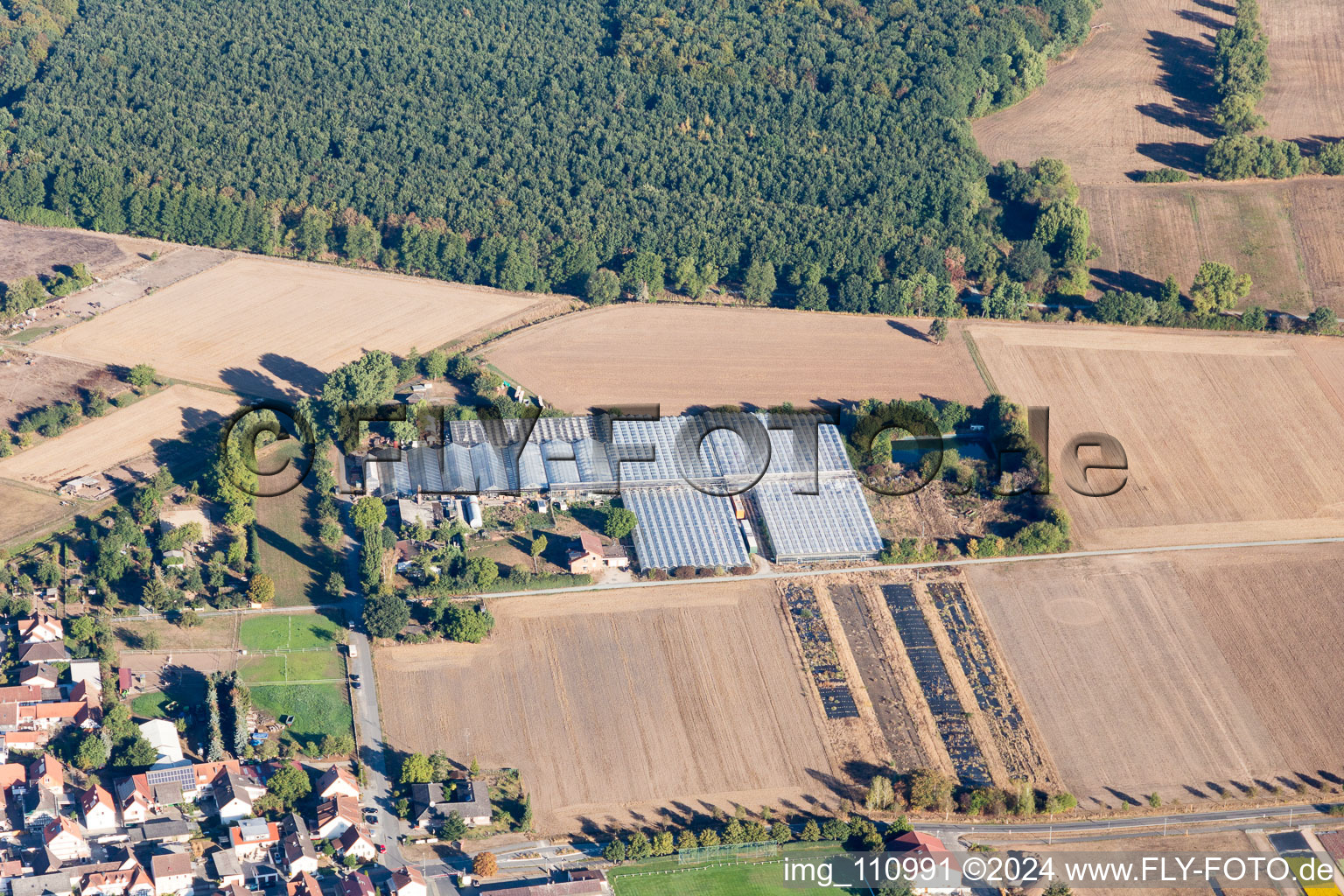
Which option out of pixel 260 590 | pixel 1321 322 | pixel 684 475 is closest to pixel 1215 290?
pixel 1321 322

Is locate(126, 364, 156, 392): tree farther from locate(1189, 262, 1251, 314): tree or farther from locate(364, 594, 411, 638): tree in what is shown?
locate(1189, 262, 1251, 314): tree

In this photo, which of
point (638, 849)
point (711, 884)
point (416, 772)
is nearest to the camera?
point (711, 884)

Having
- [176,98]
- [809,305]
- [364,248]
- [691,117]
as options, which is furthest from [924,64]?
[176,98]

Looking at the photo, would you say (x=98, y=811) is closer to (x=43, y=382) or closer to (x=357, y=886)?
(x=357, y=886)

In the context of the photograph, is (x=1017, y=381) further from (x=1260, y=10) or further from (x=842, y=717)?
(x=1260, y=10)

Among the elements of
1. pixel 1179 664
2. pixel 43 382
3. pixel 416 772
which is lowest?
pixel 1179 664

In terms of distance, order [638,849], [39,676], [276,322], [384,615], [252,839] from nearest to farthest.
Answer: [252,839] < [638,849] < [39,676] < [384,615] < [276,322]
